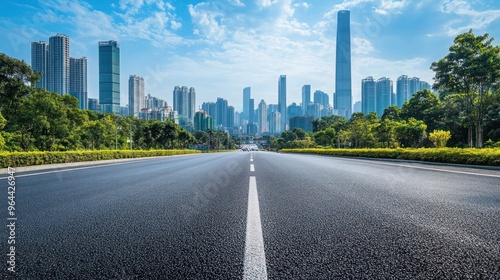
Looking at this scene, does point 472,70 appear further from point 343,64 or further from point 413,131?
point 343,64

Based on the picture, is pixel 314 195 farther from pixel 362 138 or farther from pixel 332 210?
pixel 362 138

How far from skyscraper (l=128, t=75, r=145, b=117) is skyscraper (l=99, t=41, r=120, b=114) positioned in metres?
5.01

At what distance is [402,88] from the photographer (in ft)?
276

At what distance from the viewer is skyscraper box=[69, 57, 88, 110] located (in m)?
51.5

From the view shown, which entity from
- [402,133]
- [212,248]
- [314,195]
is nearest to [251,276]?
[212,248]

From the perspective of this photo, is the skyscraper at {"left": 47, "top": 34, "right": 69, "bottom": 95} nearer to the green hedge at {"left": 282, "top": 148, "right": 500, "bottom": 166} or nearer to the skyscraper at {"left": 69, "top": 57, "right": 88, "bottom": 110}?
the skyscraper at {"left": 69, "top": 57, "right": 88, "bottom": 110}

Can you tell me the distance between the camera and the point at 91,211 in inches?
137

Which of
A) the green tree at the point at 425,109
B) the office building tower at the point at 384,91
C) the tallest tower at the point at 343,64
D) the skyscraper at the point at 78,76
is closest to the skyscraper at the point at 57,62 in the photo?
the skyscraper at the point at 78,76

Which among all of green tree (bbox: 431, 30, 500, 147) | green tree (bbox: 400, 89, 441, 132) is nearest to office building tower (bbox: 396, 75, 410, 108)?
green tree (bbox: 400, 89, 441, 132)

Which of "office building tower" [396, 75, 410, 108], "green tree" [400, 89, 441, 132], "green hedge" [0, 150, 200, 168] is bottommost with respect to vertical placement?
"green hedge" [0, 150, 200, 168]

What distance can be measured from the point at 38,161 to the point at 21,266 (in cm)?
1510

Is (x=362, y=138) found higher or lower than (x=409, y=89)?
lower

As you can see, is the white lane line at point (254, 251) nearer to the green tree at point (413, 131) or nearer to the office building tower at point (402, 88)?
the green tree at point (413, 131)

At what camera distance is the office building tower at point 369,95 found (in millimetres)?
91438
